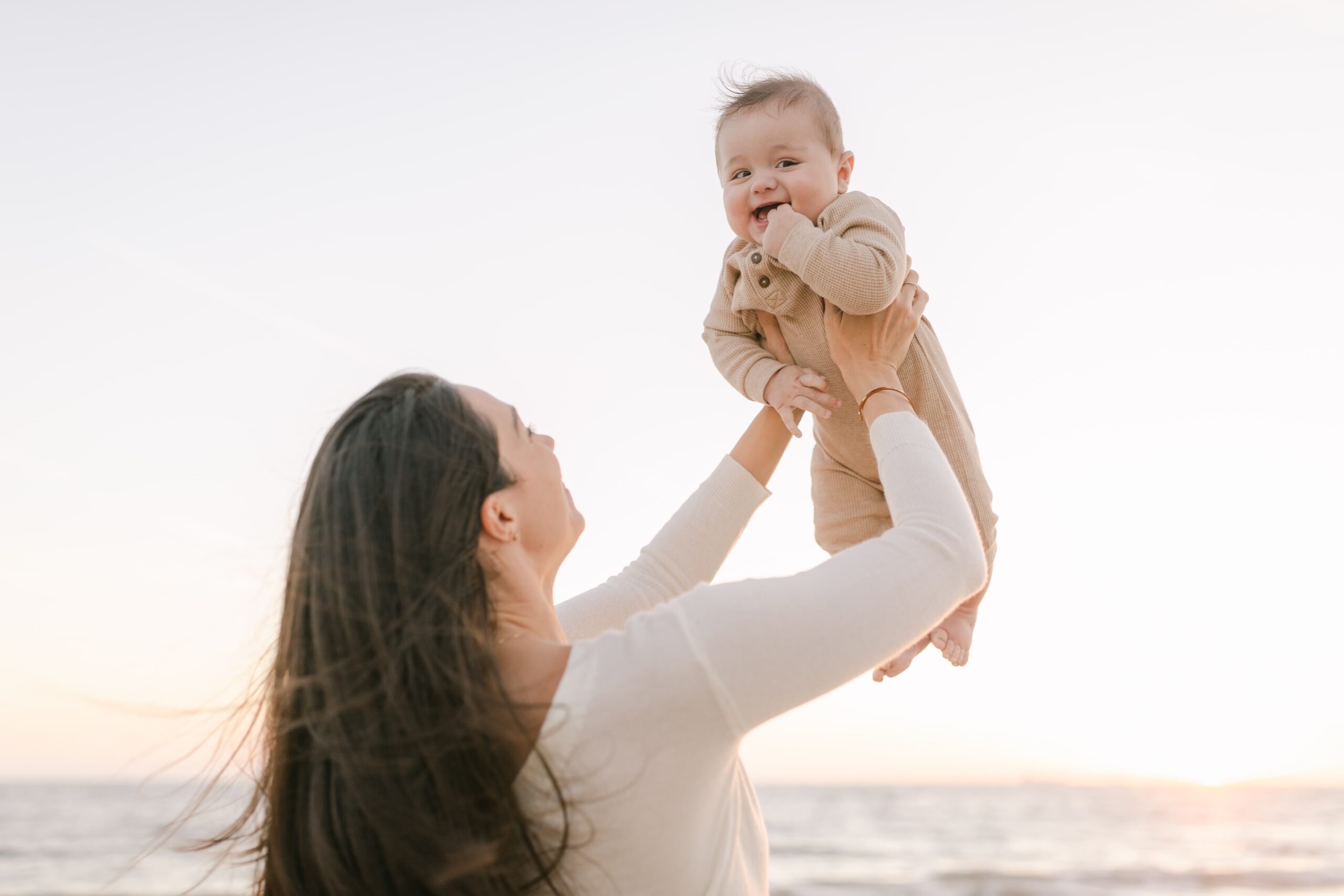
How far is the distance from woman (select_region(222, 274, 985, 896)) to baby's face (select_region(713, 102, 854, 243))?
986 millimetres

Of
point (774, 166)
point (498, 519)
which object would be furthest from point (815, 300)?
point (498, 519)

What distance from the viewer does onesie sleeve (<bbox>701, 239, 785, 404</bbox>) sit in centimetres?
254

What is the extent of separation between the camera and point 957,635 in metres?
2.40

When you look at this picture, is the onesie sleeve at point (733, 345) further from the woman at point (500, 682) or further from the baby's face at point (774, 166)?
the woman at point (500, 682)

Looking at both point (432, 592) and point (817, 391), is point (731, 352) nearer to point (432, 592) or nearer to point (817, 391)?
point (817, 391)

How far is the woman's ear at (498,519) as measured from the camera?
1.67 metres

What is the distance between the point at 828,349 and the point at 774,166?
0.48m

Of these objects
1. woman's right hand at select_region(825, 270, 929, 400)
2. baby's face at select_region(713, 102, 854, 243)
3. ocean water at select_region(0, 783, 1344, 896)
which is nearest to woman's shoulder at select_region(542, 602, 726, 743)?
woman's right hand at select_region(825, 270, 929, 400)

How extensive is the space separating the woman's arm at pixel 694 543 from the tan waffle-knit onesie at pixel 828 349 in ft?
0.46

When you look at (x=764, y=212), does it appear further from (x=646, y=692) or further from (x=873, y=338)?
(x=646, y=692)

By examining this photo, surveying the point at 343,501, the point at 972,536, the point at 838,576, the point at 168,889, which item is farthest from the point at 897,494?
the point at 168,889

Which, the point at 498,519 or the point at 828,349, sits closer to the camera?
the point at 498,519

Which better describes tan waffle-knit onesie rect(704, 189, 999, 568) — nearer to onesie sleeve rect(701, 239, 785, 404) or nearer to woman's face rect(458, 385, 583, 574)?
onesie sleeve rect(701, 239, 785, 404)

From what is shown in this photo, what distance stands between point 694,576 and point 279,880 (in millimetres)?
1130
